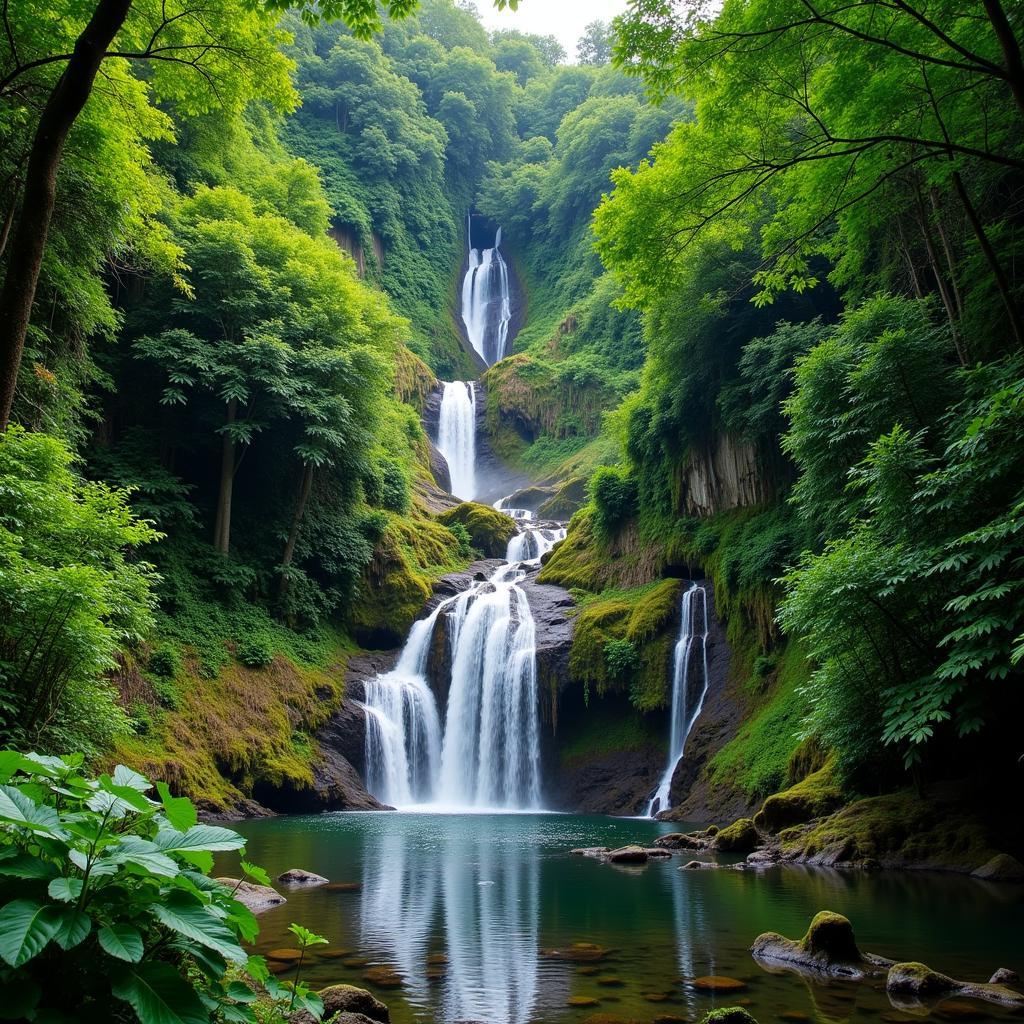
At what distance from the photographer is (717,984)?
5227 millimetres

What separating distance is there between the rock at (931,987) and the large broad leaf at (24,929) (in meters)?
5.37

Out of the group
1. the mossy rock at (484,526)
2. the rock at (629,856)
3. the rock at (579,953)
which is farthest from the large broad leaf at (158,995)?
the mossy rock at (484,526)

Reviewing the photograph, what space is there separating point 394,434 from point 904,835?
2039cm

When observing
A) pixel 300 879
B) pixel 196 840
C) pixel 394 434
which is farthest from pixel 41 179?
pixel 394 434

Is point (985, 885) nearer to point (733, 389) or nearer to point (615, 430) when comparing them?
point (733, 389)

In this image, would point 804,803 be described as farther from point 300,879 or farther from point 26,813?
point 26,813

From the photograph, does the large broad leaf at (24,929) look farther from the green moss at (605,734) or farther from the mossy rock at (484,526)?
the mossy rock at (484,526)

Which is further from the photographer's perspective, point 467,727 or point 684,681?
point 467,727

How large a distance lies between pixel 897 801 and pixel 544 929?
20.3 feet

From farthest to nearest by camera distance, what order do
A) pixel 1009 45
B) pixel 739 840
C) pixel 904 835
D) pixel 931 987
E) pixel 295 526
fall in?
pixel 295 526 → pixel 739 840 → pixel 904 835 → pixel 931 987 → pixel 1009 45

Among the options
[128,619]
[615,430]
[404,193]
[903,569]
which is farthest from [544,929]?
[404,193]

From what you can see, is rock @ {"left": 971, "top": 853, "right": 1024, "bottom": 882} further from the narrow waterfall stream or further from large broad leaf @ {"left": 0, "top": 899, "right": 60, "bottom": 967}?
the narrow waterfall stream

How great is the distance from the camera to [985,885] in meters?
8.36

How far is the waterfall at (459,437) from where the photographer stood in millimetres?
44125
